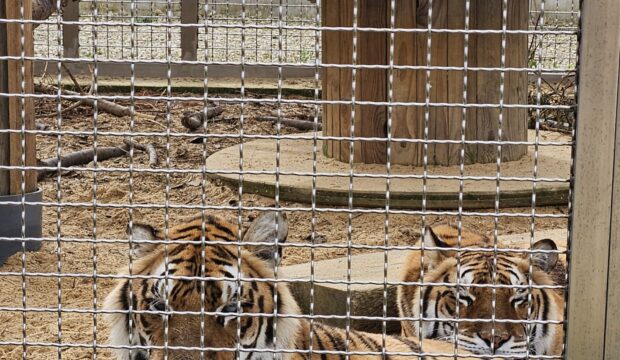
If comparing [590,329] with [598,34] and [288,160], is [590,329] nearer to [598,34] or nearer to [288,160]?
[598,34]

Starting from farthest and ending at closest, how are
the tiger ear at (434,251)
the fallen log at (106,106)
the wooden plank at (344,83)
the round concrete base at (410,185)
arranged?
the fallen log at (106,106) < the wooden plank at (344,83) < the round concrete base at (410,185) < the tiger ear at (434,251)

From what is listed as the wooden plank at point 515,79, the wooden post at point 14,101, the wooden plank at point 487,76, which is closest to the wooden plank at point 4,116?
the wooden post at point 14,101

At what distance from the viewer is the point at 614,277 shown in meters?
3.02

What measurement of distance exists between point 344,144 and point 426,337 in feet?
10.2

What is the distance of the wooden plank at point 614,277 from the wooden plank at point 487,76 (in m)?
3.93

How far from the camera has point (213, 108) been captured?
32.9 ft

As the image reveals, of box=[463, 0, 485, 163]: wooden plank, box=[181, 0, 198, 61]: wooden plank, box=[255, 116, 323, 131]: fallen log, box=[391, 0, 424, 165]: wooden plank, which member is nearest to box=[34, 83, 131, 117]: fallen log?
box=[255, 116, 323, 131]: fallen log

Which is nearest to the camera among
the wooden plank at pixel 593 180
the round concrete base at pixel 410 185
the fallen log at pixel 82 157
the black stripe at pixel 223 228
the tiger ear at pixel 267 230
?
the wooden plank at pixel 593 180

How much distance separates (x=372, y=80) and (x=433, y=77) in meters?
0.40

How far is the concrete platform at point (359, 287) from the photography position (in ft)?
15.6

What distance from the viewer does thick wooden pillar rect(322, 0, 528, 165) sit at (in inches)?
271

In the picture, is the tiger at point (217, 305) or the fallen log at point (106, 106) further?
the fallen log at point (106, 106)

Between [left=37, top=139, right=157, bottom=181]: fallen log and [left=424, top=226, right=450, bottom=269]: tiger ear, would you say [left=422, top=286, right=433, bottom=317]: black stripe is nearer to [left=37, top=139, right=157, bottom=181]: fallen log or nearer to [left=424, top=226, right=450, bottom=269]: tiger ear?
[left=424, top=226, right=450, bottom=269]: tiger ear

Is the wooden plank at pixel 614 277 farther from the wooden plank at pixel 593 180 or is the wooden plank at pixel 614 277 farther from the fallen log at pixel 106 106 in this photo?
the fallen log at pixel 106 106
